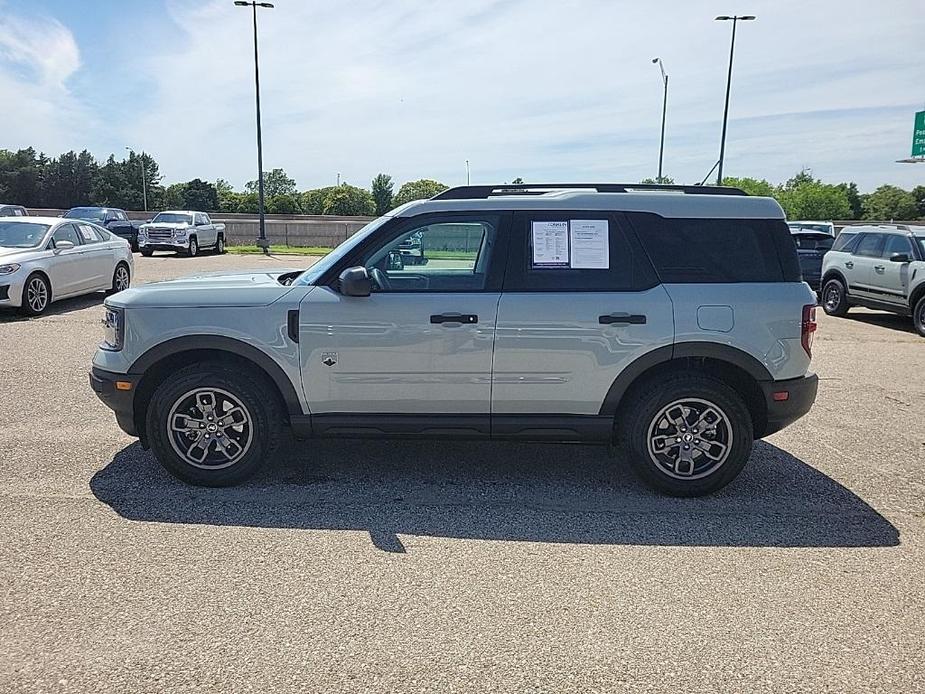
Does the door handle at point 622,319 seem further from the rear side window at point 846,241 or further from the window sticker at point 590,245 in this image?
the rear side window at point 846,241

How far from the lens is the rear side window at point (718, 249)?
188 inches

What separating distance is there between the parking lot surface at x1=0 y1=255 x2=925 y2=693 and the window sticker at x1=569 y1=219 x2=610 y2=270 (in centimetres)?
149

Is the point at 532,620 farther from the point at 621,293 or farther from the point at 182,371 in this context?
the point at 182,371

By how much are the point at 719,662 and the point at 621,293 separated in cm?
235

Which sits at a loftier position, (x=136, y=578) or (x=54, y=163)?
(x=54, y=163)

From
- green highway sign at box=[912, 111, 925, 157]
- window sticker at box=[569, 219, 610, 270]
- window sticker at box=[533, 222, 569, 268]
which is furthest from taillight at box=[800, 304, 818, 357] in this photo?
green highway sign at box=[912, 111, 925, 157]

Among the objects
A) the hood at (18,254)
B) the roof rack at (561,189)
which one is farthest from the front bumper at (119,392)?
the hood at (18,254)

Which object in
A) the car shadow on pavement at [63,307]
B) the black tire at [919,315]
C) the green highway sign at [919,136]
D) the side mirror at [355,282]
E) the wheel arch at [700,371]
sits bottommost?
the car shadow on pavement at [63,307]

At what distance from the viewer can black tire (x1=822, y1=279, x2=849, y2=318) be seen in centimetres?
1437

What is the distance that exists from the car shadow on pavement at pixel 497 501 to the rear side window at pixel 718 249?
1.44 meters

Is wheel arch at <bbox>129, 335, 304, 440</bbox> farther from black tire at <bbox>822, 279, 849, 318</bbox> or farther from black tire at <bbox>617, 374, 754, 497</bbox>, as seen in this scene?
black tire at <bbox>822, 279, 849, 318</bbox>

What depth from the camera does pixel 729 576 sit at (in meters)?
3.78

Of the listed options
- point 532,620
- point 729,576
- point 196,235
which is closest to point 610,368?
point 729,576

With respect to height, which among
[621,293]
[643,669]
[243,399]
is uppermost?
[621,293]
